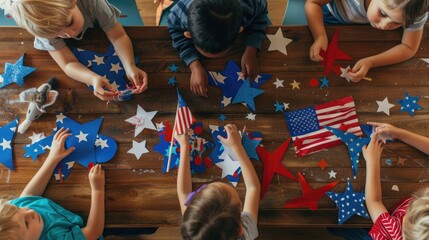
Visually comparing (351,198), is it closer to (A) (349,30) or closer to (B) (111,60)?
(A) (349,30)

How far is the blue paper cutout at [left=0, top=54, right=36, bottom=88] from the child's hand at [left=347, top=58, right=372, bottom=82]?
1271 millimetres

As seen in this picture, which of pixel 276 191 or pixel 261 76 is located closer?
pixel 276 191

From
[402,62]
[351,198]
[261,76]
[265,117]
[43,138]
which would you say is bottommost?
[43,138]

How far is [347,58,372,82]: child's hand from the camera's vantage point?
135 centimetres

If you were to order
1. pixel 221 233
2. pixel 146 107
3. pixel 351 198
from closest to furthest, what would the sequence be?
pixel 221 233, pixel 351 198, pixel 146 107

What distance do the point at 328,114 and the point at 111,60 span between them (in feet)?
2.94

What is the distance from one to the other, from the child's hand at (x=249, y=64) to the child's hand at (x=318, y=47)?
0.23m

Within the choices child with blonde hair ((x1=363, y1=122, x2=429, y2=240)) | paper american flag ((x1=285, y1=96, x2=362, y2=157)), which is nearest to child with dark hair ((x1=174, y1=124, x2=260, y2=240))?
paper american flag ((x1=285, y1=96, x2=362, y2=157))

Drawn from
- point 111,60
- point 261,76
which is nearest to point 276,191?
point 261,76

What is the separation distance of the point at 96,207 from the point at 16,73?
2.07 ft

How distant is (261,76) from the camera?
1.39 meters

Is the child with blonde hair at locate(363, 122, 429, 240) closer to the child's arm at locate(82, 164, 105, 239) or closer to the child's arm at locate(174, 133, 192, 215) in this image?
the child's arm at locate(174, 133, 192, 215)

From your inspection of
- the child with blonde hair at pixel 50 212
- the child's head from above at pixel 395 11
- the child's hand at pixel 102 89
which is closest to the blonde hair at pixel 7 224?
the child with blonde hair at pixel 50 212

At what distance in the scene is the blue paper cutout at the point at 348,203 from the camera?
125 cm
